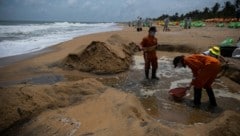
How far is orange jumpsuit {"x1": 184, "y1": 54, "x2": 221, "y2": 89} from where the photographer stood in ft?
17.8

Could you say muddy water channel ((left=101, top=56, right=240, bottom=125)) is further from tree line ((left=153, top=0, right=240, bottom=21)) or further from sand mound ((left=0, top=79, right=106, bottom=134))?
tree line ((left=153, top=0, right=240, bottom=21))

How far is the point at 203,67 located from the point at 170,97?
1194mm

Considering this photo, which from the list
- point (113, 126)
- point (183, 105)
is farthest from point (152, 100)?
point (113, 126)

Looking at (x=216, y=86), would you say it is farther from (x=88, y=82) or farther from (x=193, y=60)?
(x=88, y=82)

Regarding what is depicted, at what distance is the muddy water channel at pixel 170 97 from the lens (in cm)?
523

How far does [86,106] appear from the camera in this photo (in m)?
4.57

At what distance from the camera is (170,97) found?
631 cm

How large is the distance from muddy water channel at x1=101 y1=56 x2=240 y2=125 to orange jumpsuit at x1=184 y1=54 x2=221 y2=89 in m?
0.57

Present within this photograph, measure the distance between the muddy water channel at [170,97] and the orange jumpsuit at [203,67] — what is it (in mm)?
573

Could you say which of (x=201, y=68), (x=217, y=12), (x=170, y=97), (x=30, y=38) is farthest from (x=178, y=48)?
(x=217, y=12)

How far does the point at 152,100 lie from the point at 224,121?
2.06 m

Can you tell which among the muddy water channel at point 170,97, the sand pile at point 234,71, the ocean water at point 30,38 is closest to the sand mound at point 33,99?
the muddy water channel at point 170,97

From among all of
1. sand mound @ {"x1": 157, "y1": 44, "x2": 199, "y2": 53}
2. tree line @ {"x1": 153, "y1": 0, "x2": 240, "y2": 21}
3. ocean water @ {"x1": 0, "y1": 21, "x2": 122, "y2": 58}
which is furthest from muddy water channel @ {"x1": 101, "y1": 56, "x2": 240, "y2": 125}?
tree line @ {"x1": 153, "y1": 0, "x2": 240, "y2": 21}

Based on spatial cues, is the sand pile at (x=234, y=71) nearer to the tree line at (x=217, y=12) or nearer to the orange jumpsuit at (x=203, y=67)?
the orange jumpsuit at (x=203, y=67)
